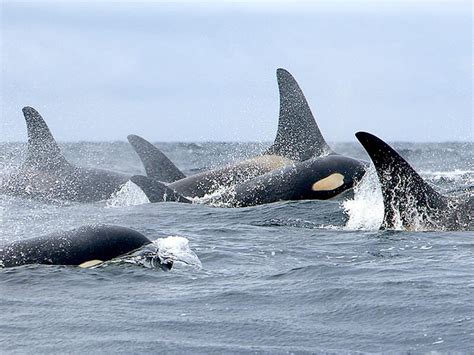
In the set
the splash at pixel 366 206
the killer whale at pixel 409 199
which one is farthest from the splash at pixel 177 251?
the splash at pixel 366 206

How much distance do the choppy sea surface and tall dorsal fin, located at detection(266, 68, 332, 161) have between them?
4.99 metres

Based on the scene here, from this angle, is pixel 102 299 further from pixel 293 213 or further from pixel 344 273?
pixel 293 213

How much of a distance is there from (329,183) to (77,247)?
20.6 feet

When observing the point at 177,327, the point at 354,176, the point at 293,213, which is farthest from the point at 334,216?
the point at 177,327

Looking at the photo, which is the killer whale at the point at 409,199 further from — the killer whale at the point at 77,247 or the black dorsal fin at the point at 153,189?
the black dorsal fin at the point at 153,189

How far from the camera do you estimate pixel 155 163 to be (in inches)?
755

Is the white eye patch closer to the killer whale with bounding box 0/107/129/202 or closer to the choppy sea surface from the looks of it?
the choppy sea surface

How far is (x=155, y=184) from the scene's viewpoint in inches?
634

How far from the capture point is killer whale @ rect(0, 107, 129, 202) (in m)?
18.8

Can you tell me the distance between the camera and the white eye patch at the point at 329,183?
15.3 metres

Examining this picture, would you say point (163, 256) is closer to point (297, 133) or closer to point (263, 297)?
point (263, 297)

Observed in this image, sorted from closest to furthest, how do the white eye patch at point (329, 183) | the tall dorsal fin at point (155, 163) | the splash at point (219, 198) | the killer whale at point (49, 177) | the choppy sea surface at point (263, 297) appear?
1. the choppy sea surface at point (263, 297)
2. the white eye patch at point (329, 183)
3. the splash at point (219, 198)
4. the killer whale at point (49, 177)
5. the tall dorsal fin at point (155, 163)

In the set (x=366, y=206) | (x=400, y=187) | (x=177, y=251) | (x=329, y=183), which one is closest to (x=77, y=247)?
(x=177, y=251)

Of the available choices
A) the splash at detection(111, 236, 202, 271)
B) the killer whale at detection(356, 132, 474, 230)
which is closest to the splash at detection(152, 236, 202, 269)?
the splash at detection(111, 236, 202, 271)
